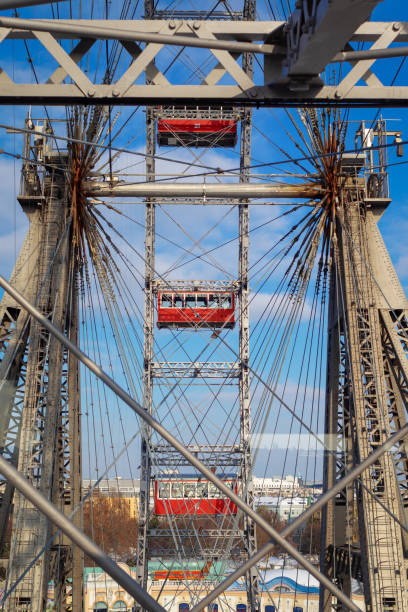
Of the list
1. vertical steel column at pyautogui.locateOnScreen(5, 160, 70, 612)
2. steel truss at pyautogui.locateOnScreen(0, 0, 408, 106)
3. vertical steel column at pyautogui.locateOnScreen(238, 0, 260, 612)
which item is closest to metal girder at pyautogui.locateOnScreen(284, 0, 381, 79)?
steel truss at pyautogui.locateOnScreen(0, 0, 408, 106)

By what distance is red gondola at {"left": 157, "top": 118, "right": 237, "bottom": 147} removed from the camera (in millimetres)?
20203

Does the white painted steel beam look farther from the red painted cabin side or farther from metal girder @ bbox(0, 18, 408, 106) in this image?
the red painted cabin side

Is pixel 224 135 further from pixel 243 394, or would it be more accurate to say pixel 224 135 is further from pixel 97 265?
pixel 97 265

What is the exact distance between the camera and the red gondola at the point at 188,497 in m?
18.9

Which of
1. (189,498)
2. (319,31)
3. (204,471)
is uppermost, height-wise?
(319,31)

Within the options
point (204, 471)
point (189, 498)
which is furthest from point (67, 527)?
point (189, 498)

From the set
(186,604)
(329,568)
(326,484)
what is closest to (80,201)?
(326,484)

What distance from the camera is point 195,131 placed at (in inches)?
805

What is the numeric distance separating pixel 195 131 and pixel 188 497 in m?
10.4

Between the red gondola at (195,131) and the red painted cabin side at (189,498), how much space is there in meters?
9.53

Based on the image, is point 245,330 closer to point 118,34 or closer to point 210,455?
point 210,455

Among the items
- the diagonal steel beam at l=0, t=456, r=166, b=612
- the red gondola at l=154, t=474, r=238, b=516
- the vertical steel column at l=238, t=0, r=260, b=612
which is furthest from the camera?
the red gondola at l=154, t=474, r=238, b=516

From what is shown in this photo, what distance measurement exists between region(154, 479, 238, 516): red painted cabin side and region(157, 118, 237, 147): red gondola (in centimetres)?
953

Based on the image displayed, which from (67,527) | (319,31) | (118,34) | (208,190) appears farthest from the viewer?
(208,190)
